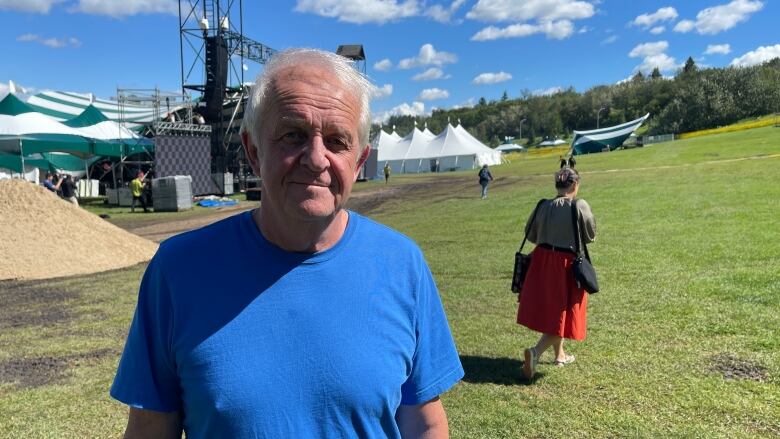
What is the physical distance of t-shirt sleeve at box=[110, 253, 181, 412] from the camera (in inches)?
60.1

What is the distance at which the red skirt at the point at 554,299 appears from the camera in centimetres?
531

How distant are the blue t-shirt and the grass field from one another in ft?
9.90

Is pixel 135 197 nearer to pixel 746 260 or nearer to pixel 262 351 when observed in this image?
Result: pixel 746 260

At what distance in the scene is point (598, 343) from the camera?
20.2ft

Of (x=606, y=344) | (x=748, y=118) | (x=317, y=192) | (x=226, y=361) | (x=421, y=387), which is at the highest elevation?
(x=748, y=118)

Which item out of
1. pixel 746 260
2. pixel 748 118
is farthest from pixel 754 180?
pixel 748 118

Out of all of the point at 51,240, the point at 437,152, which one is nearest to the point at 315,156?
the point at 51,240

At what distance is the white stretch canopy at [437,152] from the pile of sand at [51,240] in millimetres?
52918

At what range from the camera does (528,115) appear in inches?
5541

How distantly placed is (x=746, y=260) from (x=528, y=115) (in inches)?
5407

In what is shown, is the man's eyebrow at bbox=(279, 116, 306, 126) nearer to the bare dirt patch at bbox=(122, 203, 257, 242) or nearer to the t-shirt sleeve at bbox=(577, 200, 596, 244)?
the t-shirt sleeve at bbox=(577, 200, 596, 244)

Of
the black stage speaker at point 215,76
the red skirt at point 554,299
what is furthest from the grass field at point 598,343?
the black stage speaker at point 215,76

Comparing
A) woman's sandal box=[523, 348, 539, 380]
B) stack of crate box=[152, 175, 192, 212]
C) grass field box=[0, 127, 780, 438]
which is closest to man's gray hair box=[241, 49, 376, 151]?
grass field box=[0, 127, 780, 438]

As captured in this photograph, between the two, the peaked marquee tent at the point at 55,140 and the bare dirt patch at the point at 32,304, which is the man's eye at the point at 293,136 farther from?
the peaked marquee tent at the point at 55,140
